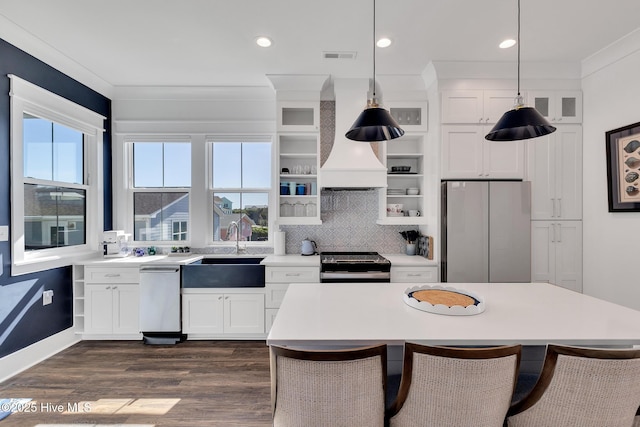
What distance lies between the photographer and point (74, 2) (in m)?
2.27

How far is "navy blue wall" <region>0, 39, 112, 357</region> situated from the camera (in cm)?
258

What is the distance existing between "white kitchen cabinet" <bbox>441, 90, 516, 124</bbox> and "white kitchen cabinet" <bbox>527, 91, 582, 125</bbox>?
1.00ft

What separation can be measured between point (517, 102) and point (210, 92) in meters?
3.40

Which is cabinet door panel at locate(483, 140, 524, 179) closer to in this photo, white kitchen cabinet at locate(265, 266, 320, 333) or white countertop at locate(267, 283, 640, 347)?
white countertop at locate(267, 283, 640, 347)

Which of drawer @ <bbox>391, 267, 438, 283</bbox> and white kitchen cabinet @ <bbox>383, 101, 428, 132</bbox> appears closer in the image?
drawer @ <bbox>391, 267, 438, 283</bbox>

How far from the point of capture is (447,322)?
1.49 m

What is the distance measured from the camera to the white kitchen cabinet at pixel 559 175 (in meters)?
3.28

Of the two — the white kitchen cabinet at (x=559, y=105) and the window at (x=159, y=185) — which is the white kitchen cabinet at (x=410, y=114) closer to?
the white kitchen cabinet at (x=559, y=105)

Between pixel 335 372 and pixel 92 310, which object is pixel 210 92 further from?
pixel 335 372

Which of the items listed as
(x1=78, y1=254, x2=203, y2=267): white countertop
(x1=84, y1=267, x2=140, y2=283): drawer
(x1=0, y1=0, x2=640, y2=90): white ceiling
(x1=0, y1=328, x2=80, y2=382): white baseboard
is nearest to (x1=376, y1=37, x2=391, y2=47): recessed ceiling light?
(x1=0, y1=0, x2=640, y2=90): white ceiling

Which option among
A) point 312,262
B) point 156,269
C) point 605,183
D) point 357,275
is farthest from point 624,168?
point 156,269

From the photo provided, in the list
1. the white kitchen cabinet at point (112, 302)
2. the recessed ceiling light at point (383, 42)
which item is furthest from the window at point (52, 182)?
the recessed ceiling light at point (383, 42)

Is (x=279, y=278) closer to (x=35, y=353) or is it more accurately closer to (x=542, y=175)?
(x=35, y=353)

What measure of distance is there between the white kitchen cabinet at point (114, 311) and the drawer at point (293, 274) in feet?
4.87
